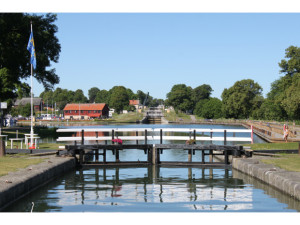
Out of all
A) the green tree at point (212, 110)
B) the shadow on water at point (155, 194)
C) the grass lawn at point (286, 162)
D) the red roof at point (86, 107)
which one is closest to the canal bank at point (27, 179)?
the shadow on water at point (155, 194)

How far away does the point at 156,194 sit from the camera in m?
17.9

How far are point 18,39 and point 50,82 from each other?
11053 millimetres

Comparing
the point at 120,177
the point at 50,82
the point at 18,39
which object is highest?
the point at 18,39

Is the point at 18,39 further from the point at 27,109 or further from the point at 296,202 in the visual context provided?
the point at 27,109

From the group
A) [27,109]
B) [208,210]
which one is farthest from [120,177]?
[27,109]

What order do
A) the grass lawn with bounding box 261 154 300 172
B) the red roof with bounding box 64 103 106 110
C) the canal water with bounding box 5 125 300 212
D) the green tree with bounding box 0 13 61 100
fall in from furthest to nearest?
the red roof with bounding box 64 103 106 110 → the green tree with bounding box 0 13 61 100 → the grass lawn with bounding box 261 154 300 172 → the canal water with bounding box 5 125 300 212

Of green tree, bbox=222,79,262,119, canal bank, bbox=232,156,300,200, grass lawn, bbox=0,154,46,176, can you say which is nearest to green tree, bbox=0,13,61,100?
grass lawn, bbox=0,154,46,176

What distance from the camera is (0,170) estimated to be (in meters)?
19.0

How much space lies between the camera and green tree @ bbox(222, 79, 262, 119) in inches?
5477

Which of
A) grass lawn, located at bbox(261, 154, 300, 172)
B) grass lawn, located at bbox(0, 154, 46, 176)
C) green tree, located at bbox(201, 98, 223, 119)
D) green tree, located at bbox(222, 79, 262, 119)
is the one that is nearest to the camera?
grass lawn, located at bbox(0, 154, 46, 176)

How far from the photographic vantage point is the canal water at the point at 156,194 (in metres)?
15.0

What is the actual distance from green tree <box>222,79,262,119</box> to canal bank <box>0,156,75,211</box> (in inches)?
4676

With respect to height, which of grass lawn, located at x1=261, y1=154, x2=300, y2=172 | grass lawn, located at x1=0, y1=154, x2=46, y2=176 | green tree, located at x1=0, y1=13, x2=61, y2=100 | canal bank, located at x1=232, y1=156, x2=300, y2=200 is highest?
green tree, located at x1=0, y1=13, x2=61, y2=100

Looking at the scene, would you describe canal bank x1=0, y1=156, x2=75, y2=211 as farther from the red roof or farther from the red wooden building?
the red roof
